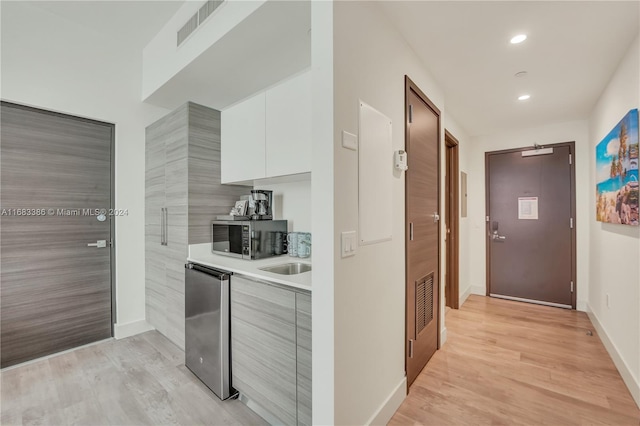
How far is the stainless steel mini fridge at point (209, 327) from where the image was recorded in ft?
6.30

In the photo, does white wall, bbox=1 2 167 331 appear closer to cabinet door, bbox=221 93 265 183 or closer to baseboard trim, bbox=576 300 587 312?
cabinet door, bbox=221 93 265 183

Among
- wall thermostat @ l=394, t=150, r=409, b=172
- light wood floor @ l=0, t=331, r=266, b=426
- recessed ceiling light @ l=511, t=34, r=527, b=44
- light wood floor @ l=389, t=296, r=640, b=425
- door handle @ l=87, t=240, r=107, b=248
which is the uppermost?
recessed ceiling light @ l=511, t=34, r=527, b=44

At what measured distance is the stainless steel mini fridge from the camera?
192 cm

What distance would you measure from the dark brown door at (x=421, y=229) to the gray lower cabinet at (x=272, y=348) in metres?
0.88

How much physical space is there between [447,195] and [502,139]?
139 cm

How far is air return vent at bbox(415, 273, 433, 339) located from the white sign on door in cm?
248

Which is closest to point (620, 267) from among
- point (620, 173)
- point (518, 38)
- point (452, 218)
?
point (620, 173)

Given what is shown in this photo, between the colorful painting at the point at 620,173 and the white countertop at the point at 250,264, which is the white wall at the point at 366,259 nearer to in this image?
the white countertop at the point at 250,264

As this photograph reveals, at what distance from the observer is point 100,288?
2785 millimetres

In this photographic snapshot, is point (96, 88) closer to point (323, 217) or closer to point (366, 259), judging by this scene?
point (323, 217)

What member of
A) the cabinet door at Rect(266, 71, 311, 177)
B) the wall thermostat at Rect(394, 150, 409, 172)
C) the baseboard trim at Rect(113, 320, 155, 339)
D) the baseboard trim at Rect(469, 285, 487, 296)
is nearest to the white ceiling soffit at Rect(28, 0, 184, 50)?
the cabinet door at Rect(266, 71, 311, 177)

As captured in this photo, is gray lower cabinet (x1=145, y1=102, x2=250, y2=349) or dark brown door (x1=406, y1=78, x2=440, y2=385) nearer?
dark brown door (x1=406, y1=78, x2=440, y2=385)

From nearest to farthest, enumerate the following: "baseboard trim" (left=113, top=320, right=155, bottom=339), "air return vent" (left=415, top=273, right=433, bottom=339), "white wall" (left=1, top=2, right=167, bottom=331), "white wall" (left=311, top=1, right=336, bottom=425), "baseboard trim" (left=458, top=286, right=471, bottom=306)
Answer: "white wall" (left=311, top=1, right=336, bottom=425) < "air return vent" (left=415, top=273, right=433, bottom=339) < "white wall" (left=1, top=2, right=167, bottom=331) < "baseboard trim" (left=113, top=320, right=155, bottom=339) < "baseboard trim" (left=458, top=286, right=471, bottom=306)

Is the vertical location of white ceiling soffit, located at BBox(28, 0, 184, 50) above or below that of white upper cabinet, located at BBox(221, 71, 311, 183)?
above
